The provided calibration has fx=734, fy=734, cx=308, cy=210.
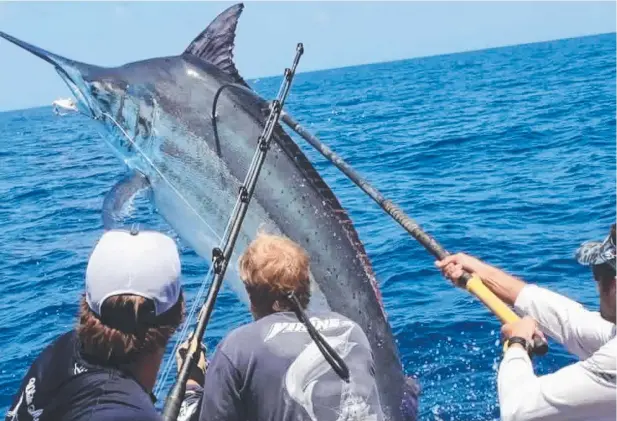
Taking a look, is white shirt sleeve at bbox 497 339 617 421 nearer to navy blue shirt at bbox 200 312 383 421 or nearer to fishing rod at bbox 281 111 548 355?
fishing rod at bbox 281 111 548 355

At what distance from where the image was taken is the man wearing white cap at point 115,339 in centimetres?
242

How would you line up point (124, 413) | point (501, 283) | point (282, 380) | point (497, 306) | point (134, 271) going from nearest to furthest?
point (124, 413), point (134, 271), point (282, 380), point (497, 306), point (501, 283)

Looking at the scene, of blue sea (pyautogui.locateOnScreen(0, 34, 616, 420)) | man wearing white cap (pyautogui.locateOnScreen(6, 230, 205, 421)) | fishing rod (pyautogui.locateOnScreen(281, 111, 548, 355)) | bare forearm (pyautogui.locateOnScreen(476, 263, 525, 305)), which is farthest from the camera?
blue sea (pyautogui.locateOnScreen(0, 34, 616, 420))

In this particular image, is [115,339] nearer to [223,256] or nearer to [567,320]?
[223,256]

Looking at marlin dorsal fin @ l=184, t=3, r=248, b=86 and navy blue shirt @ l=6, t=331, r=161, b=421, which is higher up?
marlin dorsal fin @ l=184, t=3, r=248, b=86

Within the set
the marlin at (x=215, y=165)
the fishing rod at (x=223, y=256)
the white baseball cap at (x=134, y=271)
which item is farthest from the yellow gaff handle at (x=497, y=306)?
the white baseball cap at (x=134, y=271)

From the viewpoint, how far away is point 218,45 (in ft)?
18.6

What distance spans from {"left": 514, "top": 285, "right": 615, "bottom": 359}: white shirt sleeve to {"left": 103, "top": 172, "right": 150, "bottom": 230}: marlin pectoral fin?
9.79ft

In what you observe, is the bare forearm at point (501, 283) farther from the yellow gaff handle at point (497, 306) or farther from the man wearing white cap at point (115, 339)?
the man wearing white cap at point (115, 339)

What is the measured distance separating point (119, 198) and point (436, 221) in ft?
22.4

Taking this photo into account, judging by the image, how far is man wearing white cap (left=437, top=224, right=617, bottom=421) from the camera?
114 inches

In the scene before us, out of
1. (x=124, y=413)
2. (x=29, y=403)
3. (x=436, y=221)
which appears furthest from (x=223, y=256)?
(x=436, y=221)

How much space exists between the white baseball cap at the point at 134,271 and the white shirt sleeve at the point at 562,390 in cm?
149

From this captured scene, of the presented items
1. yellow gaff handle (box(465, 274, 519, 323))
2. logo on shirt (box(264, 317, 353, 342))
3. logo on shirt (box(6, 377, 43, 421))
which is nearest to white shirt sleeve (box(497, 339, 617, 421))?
yellow gaff handle (box(465, 274, 519, 323))
